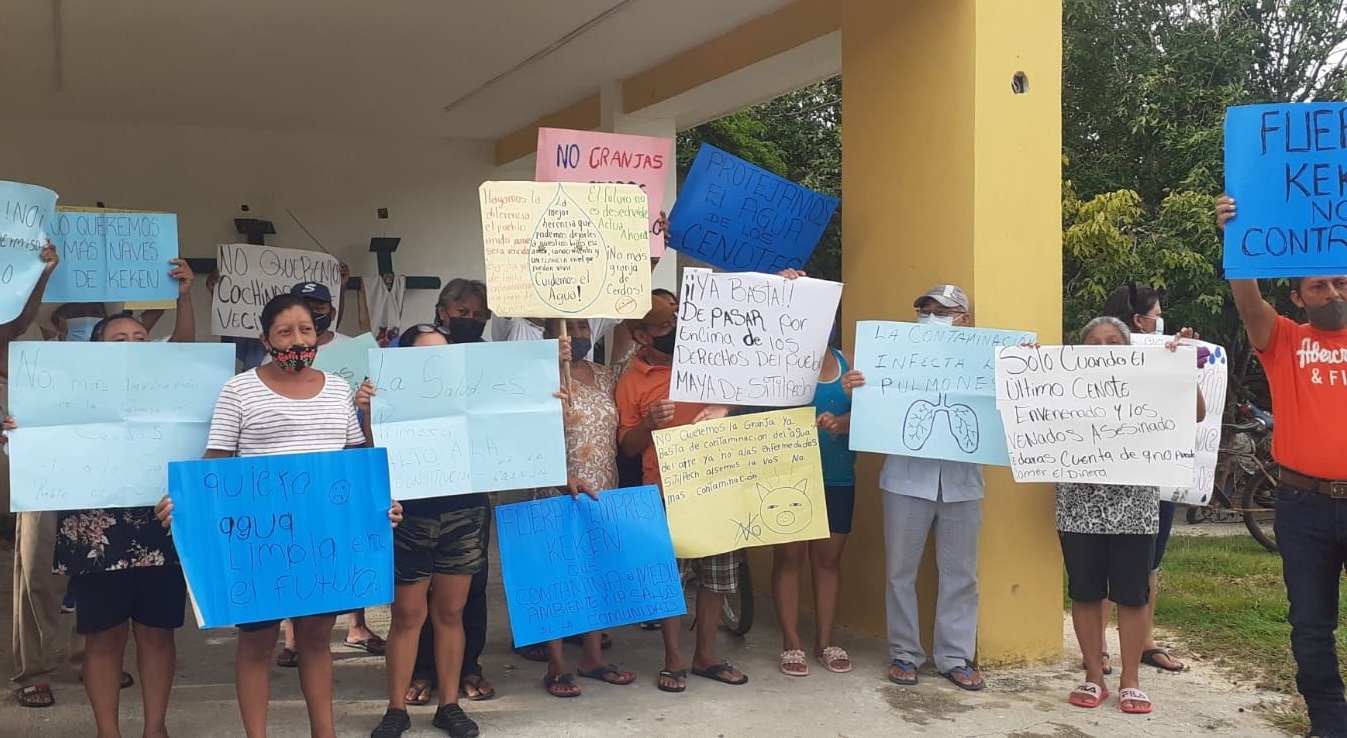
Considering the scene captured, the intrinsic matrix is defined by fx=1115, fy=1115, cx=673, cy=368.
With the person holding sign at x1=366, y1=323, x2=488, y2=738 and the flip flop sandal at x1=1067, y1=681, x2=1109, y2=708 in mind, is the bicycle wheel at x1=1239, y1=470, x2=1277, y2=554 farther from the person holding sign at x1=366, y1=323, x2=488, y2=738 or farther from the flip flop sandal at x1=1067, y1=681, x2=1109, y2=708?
the person holding sign at x1=366, y1=323, x2=488, y2=738

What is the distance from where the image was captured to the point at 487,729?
4141mm

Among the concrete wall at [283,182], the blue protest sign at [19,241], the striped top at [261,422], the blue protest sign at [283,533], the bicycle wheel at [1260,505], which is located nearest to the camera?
the blue protest sign at [283,533]

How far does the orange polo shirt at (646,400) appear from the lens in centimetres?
459

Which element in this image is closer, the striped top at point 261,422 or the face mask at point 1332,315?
the striped top at point 261,422

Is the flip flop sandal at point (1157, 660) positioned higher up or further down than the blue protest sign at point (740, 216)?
further down

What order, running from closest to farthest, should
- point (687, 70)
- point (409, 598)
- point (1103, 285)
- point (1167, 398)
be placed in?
point (409, 598), point (1167, 398), point (687, 70), point (1103, 285)

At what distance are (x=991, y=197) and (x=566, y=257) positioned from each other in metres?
1.93

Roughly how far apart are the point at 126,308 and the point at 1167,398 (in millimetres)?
4117

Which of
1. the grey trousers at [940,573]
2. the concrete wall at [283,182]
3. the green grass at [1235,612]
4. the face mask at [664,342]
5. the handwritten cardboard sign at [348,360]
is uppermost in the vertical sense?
the concrete wall at [283,182]

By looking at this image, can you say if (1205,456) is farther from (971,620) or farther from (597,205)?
(597,205)

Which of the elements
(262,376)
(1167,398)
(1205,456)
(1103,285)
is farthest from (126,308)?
(1103,285)

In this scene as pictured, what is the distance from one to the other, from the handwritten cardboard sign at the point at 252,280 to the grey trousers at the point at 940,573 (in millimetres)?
3081

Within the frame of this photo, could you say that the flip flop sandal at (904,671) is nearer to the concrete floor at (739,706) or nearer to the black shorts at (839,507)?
the concrete floor at (739,706)

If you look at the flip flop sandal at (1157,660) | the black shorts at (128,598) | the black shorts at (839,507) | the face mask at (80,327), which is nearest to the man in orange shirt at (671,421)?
the black shorts at (839,507)
